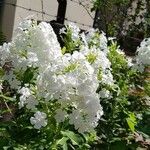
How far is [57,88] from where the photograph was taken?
2.78m

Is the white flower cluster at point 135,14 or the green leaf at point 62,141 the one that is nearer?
the green leaf at point 62,141

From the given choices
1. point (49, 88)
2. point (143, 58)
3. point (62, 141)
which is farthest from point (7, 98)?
point (143, 58)

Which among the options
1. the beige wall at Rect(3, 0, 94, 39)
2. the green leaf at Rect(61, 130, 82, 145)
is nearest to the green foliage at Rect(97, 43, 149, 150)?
the green leaf at Rect(61, 130, 82, 145)

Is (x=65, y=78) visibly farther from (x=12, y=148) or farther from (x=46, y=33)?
(x=12, y=148)

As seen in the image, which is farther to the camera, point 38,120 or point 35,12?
point 35,12

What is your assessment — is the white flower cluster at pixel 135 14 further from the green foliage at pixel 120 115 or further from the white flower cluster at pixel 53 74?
the white flower cluster at pixel 53 74

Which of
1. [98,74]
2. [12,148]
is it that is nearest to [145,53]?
[98,74]

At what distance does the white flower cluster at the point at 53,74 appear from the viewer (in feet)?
9.23

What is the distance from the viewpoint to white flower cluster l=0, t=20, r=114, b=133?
111 inches

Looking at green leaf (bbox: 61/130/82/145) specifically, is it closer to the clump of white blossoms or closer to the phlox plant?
the phlox plant

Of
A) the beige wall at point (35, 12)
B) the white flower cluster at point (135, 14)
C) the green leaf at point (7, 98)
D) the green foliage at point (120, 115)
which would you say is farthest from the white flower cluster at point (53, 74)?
the white flower cluster at point (135, 14)

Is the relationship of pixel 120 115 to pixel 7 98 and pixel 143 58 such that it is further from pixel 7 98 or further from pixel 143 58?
pixel 7 98

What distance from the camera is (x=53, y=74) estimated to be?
9.25 ft

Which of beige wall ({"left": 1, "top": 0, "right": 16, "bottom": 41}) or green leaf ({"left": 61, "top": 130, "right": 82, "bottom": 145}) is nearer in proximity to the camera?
green leaf ({"left": 61, "top": 130, "right": 82, "bottom": 145})
